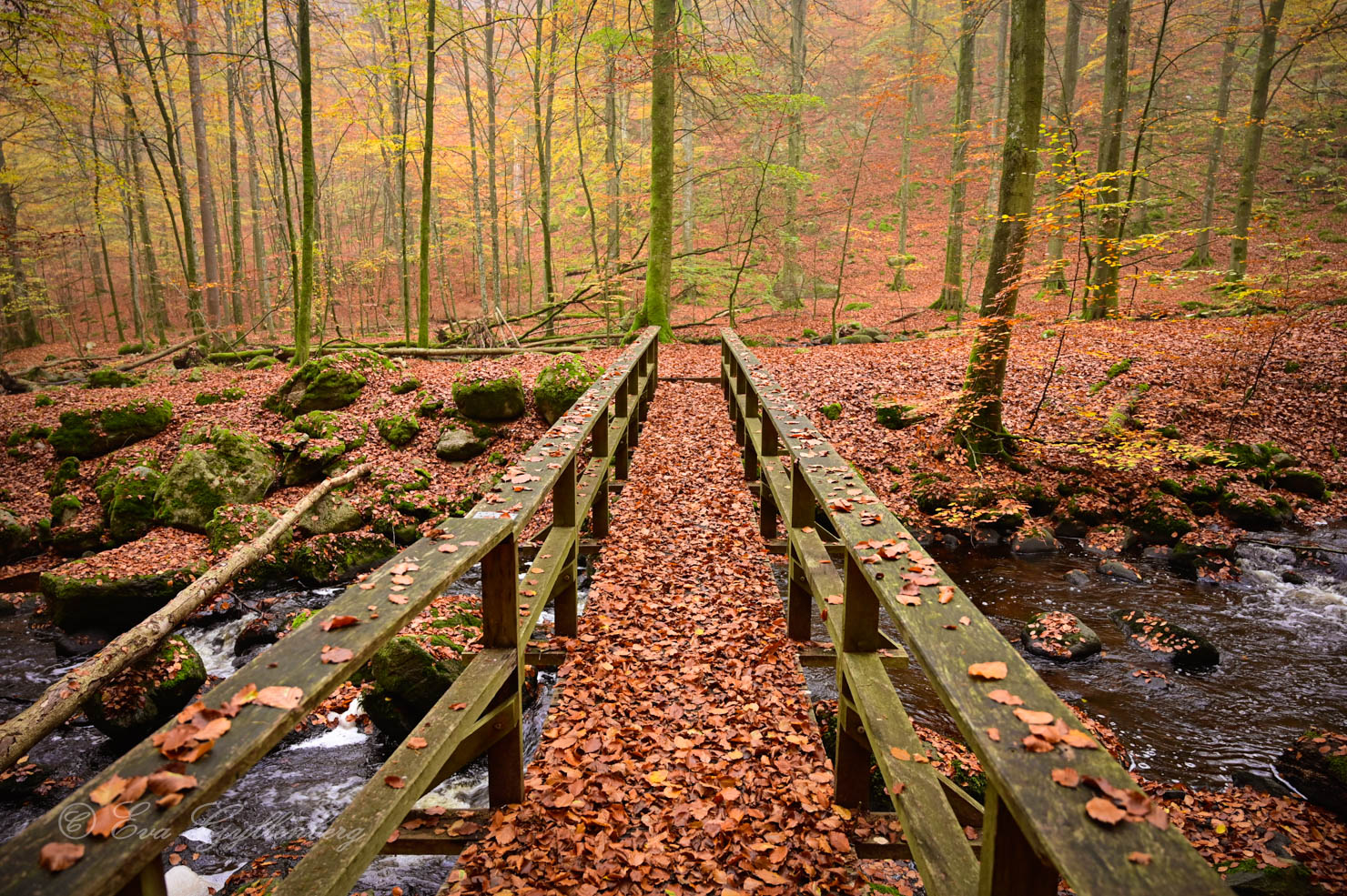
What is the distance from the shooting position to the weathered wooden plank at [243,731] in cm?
105

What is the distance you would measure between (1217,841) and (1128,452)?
19.7 feet

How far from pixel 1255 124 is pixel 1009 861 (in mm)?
18457

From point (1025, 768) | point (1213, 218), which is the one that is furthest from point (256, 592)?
point (1213, 218)

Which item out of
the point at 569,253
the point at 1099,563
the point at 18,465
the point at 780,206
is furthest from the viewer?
the point at 569,253

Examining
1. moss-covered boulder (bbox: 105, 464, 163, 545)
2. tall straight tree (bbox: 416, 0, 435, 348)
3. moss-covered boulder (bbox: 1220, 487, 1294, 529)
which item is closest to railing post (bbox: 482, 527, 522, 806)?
moss-covered boulder (bbox: 105, 464, 163, 545)

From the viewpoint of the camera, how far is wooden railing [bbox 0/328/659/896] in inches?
42.8

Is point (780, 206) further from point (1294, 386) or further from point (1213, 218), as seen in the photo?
point (1213, 218)

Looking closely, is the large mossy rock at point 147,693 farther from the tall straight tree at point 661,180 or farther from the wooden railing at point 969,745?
the tall straight tree at point 661,180

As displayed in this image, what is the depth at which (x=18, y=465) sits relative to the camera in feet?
33.6

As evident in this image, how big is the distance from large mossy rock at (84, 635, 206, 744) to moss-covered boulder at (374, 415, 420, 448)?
467cm

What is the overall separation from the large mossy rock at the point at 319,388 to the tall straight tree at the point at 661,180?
19.0 ft

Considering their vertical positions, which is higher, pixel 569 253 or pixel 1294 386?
pixel 569 253

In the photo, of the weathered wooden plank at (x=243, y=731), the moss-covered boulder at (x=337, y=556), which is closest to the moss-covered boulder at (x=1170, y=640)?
the weathered wooden plank at (x=243, y=731)

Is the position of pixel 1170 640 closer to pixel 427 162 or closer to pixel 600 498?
pixel 600 498
